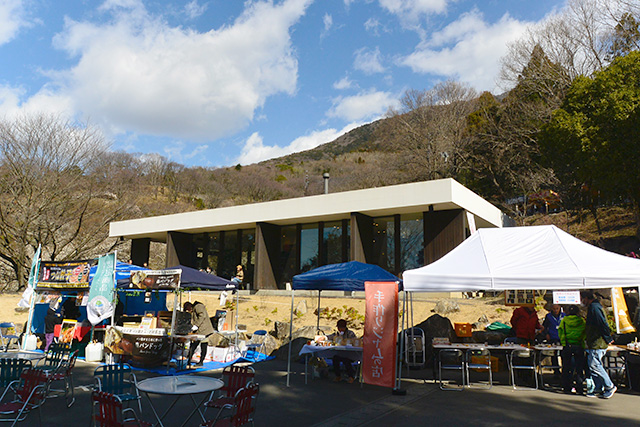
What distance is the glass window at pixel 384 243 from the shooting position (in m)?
21.6

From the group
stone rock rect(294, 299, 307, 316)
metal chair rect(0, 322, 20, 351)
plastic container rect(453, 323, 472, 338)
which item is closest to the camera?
plastic container rect(453, 323, 472, 338)

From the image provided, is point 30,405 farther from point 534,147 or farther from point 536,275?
point 534,147

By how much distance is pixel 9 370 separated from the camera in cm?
633

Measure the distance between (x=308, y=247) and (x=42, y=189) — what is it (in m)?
13.9

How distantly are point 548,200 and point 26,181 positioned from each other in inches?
1309

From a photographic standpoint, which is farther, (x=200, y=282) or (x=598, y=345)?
(x=200, y=282)

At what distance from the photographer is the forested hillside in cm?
1877

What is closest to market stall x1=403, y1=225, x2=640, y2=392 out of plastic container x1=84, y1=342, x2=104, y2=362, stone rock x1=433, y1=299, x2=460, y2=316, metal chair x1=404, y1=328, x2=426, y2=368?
metal chair x1=404, y1=328, x2=426, y2=368

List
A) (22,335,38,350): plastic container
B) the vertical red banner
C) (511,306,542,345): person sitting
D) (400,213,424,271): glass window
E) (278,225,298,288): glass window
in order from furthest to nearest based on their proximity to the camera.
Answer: (278,225,298,288): glass window, (400,213,424,271): glass window, (22,335,38,350): plastic container, (511,306,542,345): person sitting, the vertical red banner

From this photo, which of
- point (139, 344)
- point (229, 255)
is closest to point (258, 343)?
point (139, 344)

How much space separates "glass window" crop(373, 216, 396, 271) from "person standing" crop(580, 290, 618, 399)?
1366cm

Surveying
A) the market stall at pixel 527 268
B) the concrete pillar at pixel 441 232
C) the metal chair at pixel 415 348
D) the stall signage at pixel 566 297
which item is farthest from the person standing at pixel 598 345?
the concrete pillar at pixel 441 232

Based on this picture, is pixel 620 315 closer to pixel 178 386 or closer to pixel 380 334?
pixel 380 334

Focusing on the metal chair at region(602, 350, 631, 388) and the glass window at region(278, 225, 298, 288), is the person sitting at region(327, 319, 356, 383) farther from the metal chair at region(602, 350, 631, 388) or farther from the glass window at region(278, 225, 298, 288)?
the glass window at region(278, 225, 298, 288)
